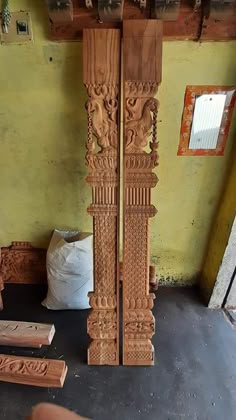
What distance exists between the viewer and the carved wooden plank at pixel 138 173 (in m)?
1.55

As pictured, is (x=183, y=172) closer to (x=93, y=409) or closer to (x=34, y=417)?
(x=93, y=409)

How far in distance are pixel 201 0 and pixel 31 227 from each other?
1648 millimetres

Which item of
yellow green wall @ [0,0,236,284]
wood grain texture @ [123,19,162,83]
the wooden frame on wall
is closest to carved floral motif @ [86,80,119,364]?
wood grain texture @ [123,19,162,83]

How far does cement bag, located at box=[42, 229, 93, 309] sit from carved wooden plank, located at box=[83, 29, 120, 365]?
38cm

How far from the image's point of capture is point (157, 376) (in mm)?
1775

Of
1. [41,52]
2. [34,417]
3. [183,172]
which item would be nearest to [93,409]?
[34,417]

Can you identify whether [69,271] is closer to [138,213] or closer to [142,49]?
[138,213]

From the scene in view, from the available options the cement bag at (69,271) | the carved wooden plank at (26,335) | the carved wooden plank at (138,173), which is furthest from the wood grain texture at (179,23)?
the carved wooden plank at (26,335)

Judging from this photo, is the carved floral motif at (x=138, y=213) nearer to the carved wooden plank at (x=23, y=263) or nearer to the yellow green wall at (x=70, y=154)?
the yellow green wall at (x=70, y=154)

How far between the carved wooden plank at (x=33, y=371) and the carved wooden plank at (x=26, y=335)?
14cm

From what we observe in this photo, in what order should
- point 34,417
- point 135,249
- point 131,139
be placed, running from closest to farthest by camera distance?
point 34,417 < point 131,139 < point 135,249

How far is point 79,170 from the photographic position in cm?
211

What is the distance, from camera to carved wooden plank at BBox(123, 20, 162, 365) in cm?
155

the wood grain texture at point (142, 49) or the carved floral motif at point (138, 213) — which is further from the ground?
the wood grain texture at point (142, 49)
